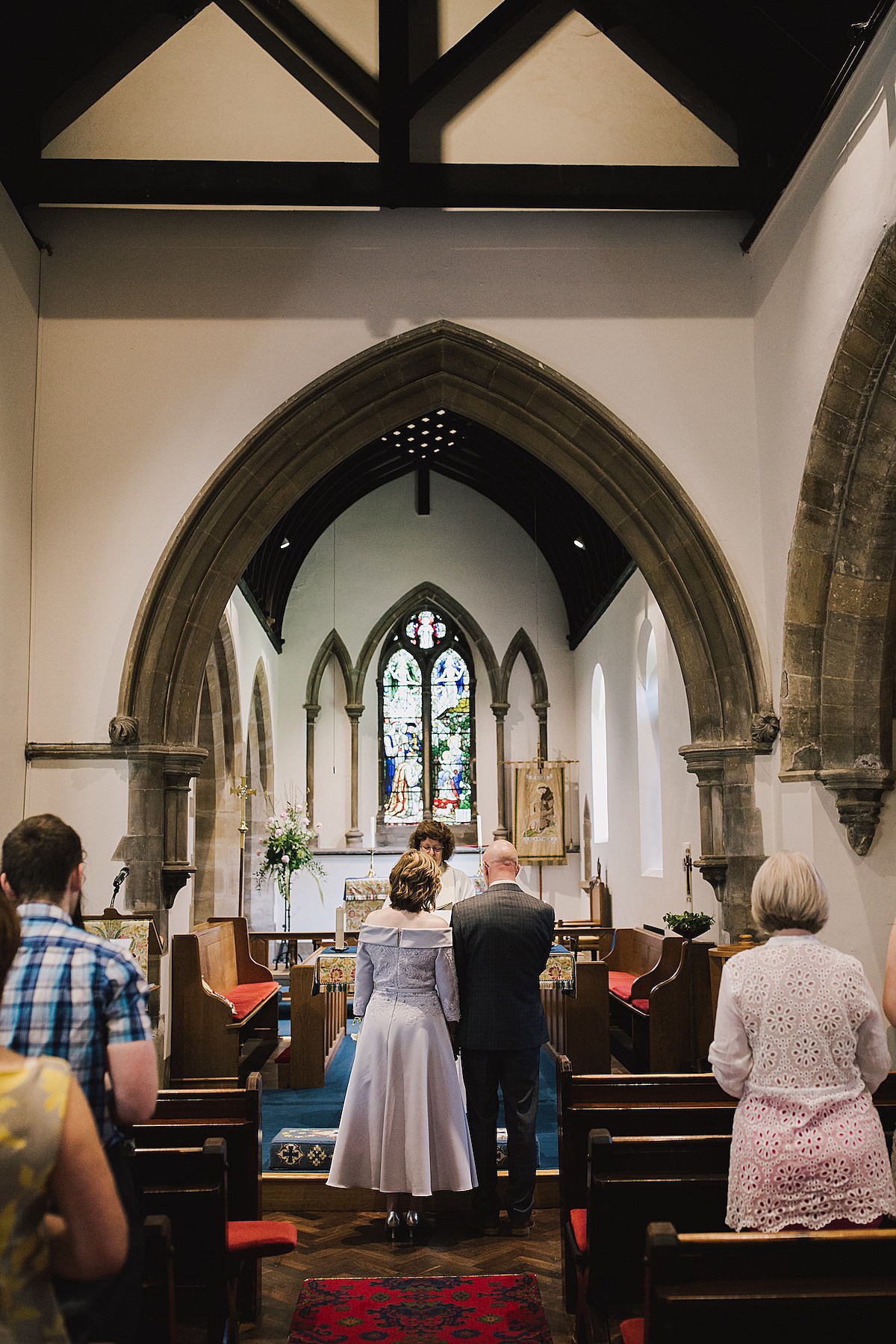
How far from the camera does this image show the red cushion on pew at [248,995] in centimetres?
731

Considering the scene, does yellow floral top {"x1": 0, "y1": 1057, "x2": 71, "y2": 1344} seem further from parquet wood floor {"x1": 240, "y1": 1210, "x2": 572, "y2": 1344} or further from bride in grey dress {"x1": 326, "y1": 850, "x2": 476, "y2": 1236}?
bride in grey dress {"x1": 326, "y1": 850, "x2": 476, "y2": 1236}

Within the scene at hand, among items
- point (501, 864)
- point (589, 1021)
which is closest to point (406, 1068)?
point (501, 864)

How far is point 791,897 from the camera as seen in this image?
2.44 metres

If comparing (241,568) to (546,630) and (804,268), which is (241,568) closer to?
(804,268)

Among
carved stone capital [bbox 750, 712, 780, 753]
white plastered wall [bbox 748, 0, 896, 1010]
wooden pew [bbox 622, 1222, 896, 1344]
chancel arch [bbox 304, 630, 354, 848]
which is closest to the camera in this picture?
wooden pew [bbox 622, 1222, 896, 1344]

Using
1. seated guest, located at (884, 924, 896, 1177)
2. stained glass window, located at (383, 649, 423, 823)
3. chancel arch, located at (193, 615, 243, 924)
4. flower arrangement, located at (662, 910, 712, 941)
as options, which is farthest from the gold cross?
seated guest, located at (884, 924, 896, 1177)

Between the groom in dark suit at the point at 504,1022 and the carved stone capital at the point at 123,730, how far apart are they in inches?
113

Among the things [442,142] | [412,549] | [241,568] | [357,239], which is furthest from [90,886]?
[412,549]

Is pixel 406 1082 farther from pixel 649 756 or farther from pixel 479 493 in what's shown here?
pixel 479 493

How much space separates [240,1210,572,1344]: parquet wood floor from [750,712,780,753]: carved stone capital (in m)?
2.90

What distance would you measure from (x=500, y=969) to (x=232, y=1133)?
1.23 m

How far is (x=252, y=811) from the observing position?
13.3 meters

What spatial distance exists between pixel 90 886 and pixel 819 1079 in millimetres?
5066

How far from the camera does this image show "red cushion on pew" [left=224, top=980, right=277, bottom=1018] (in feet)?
24.0
